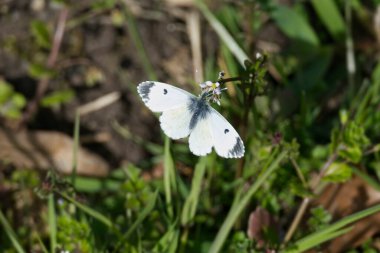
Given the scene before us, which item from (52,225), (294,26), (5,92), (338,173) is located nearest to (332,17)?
(294,26)

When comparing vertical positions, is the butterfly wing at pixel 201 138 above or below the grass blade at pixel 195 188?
below

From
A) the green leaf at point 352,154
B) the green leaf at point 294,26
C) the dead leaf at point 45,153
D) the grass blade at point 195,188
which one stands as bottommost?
the grass blade at point 195,188

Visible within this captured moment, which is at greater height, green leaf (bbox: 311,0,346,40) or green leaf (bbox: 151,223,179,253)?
green leaf (bbox: 311,0,346,40)

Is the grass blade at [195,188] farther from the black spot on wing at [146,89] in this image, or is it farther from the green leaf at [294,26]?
the green leaf at [294,26]

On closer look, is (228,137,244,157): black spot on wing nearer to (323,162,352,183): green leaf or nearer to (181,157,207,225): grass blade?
(181,157,207,225): grass blade

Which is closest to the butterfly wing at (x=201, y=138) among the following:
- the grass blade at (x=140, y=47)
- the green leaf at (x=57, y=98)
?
the grass blade at (x=140, y=47)

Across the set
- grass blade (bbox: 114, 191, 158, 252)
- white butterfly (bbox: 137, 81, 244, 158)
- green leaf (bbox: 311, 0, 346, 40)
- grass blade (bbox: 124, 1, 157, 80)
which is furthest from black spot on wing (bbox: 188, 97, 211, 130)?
green leaf (bbox: 311, 0, 346, 40)

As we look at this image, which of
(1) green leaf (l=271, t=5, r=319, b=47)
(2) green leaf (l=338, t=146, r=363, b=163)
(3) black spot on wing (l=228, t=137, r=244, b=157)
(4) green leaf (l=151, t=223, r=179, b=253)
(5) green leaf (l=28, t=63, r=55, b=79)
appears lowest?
(4) green leaf (l=151, t=223, r=179, b=253)

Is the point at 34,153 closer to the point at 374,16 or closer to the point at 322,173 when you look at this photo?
the point at 322,173
